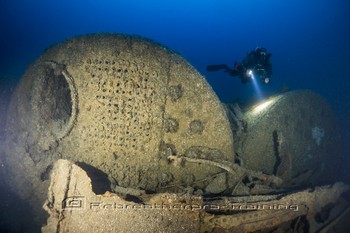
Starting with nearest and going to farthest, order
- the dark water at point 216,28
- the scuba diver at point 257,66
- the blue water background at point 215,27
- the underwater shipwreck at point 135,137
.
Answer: the underwater shipwreck at point 135,137 → the scuba diver at point 257,66 → the dark water at point 216,28 → the blue water background at point 215,27

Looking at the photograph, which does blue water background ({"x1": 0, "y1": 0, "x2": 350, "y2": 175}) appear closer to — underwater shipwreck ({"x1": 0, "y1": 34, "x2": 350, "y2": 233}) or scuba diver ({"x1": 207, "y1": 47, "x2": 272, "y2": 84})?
scuba diver ({"x1": 207, "y1": 47, "x2": 272, "y2": 84})

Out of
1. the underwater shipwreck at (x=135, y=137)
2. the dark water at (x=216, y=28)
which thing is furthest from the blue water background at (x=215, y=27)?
the underwater shipwreck at (x=135, y=137)

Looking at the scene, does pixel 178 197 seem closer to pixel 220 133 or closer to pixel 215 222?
pixel 215 222

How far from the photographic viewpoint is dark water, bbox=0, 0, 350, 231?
180 feet

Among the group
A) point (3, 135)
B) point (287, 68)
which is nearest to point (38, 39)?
point (287, 68)

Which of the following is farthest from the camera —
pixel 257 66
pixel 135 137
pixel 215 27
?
pixel 215 27

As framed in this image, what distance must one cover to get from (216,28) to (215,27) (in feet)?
2.41

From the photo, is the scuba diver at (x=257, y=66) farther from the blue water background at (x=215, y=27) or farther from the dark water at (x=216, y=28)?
the blue water background at (x=215, y=27)

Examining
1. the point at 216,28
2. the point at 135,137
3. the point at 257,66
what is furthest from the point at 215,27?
the point at 135,137

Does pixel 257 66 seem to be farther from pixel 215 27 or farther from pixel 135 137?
pixel 215 27

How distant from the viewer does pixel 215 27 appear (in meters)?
120

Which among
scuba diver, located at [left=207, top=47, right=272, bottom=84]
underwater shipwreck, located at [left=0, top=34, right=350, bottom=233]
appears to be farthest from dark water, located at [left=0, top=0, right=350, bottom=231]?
underwater shipwreck, located at [left=0, top=34, right=350, bottom=233]

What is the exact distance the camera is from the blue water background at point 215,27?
5578 cm

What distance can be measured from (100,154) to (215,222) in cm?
182
